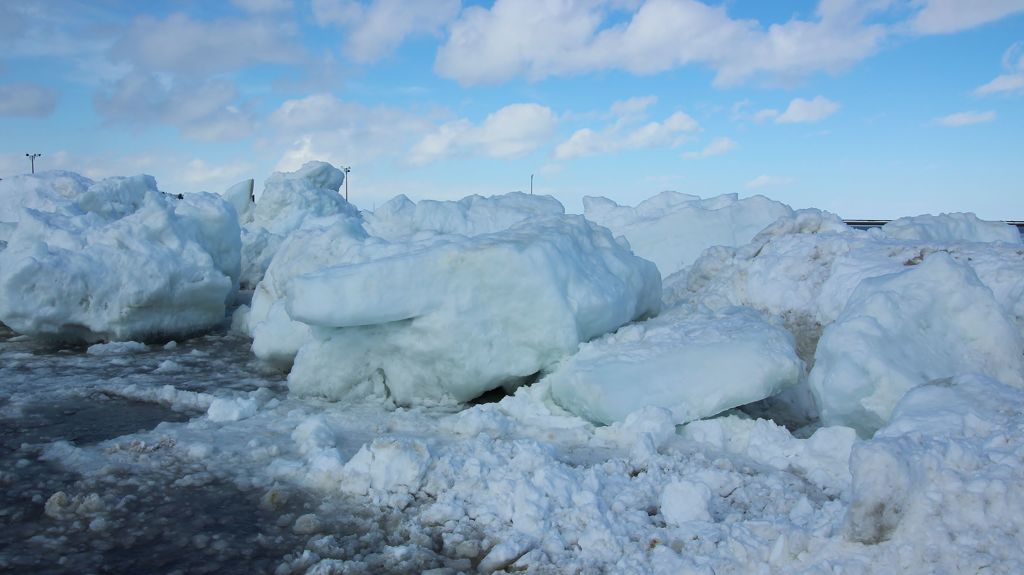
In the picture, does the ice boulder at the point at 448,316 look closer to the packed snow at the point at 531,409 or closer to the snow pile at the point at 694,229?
the packed snow at the point at 531,409

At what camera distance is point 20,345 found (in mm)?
8500

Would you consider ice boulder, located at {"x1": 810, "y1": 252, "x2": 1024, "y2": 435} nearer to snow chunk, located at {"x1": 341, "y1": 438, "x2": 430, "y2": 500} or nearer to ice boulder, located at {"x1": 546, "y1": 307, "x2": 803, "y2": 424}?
ice boulder, located at {"x1": 546, "y1": 307, "x2": 803, "y2": 424}

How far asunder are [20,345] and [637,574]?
26.1 feet

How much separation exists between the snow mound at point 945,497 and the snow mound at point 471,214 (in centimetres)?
910

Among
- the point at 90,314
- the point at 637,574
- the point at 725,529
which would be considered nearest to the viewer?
the point at 637,574

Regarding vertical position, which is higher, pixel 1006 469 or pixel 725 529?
pixel 1006 469

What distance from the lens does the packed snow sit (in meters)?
3.18

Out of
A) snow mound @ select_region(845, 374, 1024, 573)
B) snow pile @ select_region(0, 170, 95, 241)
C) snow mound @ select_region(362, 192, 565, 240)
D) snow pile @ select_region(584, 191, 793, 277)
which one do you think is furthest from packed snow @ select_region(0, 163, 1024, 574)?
snow pile @ select_region(0, 170, 95, 241)

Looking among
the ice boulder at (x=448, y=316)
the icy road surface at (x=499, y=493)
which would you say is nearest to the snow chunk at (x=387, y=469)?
the icy road surface at (x=499, y=493)

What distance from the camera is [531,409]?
5.37 metres

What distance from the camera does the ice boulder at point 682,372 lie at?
16.4 ft

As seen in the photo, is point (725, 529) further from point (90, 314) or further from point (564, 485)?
point (90, 314)

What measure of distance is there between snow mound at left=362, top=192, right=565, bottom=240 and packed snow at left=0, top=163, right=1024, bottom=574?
11.3 feet

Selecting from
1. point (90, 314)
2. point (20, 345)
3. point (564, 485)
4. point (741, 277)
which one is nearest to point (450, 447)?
point (564, 485)
